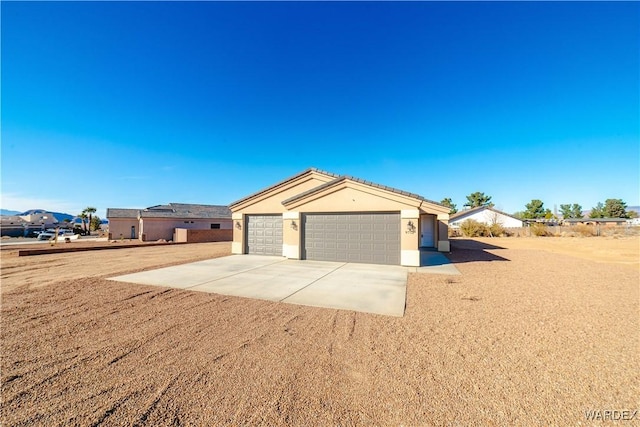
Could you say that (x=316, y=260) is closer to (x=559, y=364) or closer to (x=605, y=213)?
(x=559, y=364)

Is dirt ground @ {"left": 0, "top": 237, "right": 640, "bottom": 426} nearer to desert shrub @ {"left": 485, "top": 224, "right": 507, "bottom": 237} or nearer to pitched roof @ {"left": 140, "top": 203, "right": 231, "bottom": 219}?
pitched roof @ {"left": 140, "top": 203, "right": 231, "bottom": 219}

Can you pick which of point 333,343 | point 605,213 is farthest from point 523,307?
point 605,213

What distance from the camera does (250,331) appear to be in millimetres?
4715

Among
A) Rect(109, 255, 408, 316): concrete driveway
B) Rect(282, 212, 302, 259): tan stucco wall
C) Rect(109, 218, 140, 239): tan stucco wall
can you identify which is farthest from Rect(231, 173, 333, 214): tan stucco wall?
Rect(109, 218, 140, 239): tan stucco wall

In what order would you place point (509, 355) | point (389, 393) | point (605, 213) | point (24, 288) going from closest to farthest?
1. point (389, 393)
2. point (509, 355)
3. point (24, 288)
4. point (605, 213)

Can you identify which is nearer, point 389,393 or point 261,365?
point 389,393

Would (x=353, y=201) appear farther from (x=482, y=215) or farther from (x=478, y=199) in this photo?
(x=478, y=199)

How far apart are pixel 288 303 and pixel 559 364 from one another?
195 inches

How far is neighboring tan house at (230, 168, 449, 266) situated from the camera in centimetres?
1157

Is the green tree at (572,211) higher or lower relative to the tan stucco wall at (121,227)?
higher

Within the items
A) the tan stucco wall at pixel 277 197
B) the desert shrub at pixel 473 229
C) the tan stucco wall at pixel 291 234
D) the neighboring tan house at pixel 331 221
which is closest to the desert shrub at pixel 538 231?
the desert shrub at pixel 473 229

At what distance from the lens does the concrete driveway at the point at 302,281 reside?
6512mm

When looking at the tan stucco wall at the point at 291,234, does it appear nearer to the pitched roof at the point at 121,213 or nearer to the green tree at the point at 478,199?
the pitched roof at the point at 121,213

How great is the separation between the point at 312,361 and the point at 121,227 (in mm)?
37832
